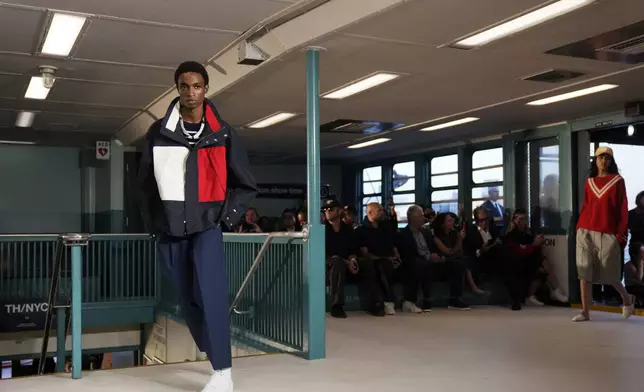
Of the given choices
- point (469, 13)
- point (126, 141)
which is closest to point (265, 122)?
point (126, 141)

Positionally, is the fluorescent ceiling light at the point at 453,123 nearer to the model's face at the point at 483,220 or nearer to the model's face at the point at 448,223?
the model's face at the point at 483,220

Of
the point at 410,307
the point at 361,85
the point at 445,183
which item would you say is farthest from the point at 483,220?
the point at 445,183

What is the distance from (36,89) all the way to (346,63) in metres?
3.89

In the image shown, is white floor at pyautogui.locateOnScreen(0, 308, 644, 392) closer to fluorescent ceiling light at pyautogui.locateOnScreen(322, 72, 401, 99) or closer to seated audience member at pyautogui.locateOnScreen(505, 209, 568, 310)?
seated audience member at pyautogui.locateOnScreen(505, 209, 568, 310)

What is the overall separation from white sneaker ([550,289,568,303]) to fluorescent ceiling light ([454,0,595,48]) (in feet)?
14.9

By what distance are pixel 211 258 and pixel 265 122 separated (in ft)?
22.7

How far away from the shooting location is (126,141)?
1155 centimetres

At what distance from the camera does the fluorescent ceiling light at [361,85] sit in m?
7.09

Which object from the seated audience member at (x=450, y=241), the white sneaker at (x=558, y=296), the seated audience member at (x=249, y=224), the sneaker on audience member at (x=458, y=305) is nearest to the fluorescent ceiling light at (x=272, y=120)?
the seated audience member at (x=249, y=224)

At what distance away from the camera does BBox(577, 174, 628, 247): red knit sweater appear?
270 inches

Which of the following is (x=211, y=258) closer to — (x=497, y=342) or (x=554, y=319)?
(x=497, y=342)

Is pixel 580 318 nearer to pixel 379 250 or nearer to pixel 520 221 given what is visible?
pixel 520 221

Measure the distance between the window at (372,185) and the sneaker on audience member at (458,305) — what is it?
21.1ft

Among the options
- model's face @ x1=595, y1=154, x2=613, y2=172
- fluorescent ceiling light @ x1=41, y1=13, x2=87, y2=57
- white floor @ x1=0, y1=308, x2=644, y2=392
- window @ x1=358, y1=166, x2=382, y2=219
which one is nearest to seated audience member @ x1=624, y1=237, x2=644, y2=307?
white floor @ x1=0, y1=308, x2=644, y2=392
